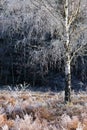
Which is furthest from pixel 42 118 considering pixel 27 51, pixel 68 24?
pixel 27 51

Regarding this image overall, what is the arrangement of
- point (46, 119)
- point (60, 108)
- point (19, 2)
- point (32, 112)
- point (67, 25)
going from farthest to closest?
point (19, 2), point (67, 25), point (60, 108), point (32, 112), point (46, 119)

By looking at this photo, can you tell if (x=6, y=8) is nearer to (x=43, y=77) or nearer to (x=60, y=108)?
(x=43, y=77)

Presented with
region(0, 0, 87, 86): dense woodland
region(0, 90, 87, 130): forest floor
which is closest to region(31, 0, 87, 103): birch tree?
region(0, 90, 87, 130): forest floor

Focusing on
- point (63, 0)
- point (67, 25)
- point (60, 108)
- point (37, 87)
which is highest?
point (63, 0)

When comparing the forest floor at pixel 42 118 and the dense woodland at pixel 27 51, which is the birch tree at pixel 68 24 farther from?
the dense woodland at pixel 27 51

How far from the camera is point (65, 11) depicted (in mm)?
12961

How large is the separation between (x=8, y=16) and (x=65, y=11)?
16.4 metres

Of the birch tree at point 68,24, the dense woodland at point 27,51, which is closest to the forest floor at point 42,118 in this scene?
the birch tree at point 68,24

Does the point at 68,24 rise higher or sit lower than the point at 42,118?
higher

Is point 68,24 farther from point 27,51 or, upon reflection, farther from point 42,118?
point 27,51

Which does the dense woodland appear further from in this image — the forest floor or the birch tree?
the forest floor

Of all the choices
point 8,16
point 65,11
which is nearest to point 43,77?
point 8,16

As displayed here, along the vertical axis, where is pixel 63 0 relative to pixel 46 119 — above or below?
above

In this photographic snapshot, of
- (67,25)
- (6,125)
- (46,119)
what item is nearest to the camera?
(6,125)
